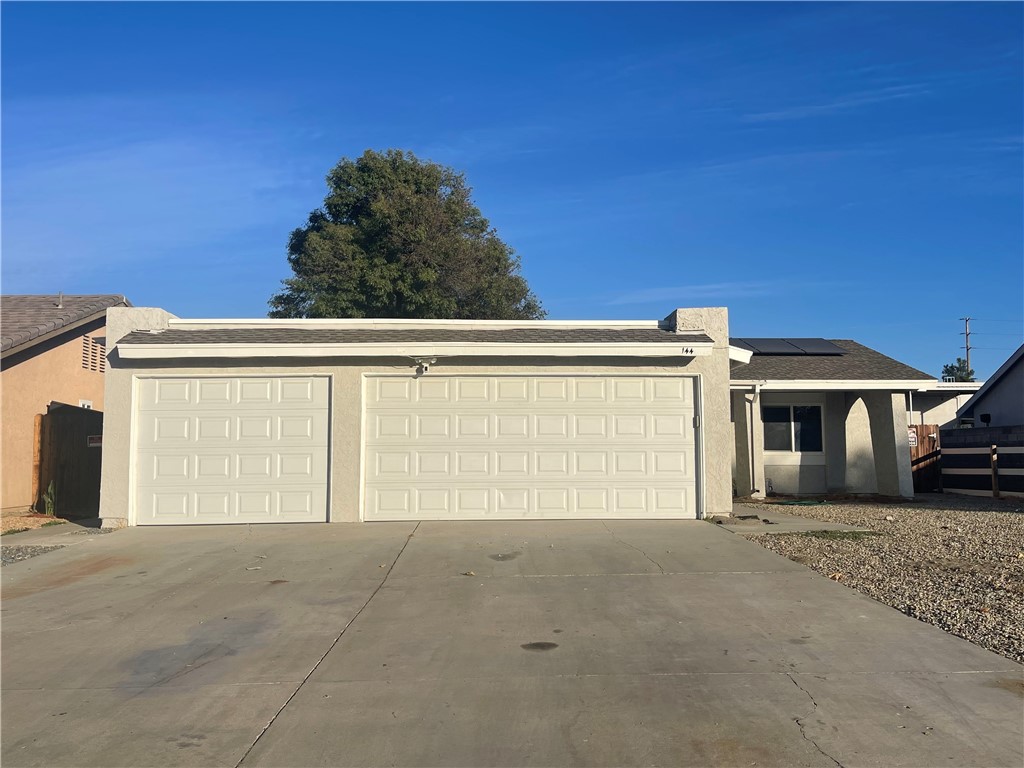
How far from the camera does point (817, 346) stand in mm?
19875

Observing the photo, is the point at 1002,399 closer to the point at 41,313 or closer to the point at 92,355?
the point at 92,355

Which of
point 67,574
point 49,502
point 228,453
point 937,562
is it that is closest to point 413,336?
point 228,453

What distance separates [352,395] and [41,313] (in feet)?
27.2

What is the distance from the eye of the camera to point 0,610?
7.93 m

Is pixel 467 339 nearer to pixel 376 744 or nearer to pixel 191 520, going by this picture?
pixel 191 520

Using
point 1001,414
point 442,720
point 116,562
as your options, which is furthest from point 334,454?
point 1001,414

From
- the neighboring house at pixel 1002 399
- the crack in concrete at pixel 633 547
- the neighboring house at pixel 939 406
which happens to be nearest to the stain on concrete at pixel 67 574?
the crack in concrete at pixel 633 547

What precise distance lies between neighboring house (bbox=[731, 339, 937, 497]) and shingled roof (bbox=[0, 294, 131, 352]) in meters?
13.6

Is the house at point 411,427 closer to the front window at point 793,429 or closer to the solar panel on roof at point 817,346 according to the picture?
the front window at point 793,429

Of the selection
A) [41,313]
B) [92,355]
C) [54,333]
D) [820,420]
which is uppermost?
[41,313]

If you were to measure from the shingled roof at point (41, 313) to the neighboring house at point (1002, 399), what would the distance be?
2141 cm

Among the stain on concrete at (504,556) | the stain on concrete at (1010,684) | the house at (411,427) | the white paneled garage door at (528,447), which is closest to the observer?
the stain on concrete at (1010,684)

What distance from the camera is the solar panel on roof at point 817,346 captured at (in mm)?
19344

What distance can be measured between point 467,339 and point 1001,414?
616 inches
